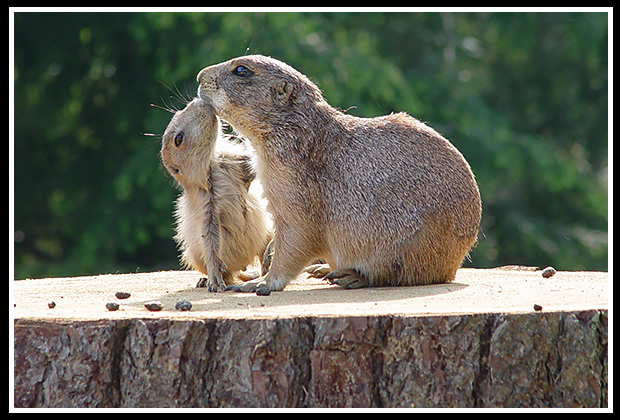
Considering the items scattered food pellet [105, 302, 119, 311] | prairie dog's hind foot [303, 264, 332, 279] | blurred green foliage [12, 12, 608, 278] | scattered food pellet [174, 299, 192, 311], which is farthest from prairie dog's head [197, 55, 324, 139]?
blurred green foliage [12, 12, 608, 278]

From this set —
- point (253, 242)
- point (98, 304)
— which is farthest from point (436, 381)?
point (253, 242)

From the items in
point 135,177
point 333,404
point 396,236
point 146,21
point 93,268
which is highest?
point 146,21

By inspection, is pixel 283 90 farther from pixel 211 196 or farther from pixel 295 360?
pixel 295 360

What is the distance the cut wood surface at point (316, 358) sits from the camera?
431 cm

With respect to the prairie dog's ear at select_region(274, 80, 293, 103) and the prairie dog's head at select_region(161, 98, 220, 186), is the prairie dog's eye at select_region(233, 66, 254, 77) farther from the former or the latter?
the prairie dog's head at select_region(161, 98, 220, 186)

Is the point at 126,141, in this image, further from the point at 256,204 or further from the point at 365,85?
the point at 256,204

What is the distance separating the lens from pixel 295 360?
14.2 feet

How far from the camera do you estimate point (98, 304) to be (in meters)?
5.09

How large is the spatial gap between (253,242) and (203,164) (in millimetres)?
679

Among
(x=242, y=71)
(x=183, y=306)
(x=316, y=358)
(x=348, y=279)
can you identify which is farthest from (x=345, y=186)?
(x=316, y=358)

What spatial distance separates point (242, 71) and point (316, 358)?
2.42m

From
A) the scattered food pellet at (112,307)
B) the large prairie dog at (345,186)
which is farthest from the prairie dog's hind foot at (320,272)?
the scattered food pellet at (112,307)

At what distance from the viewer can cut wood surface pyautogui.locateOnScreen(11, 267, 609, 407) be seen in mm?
4312

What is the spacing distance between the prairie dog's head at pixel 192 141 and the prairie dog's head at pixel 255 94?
15 cm
